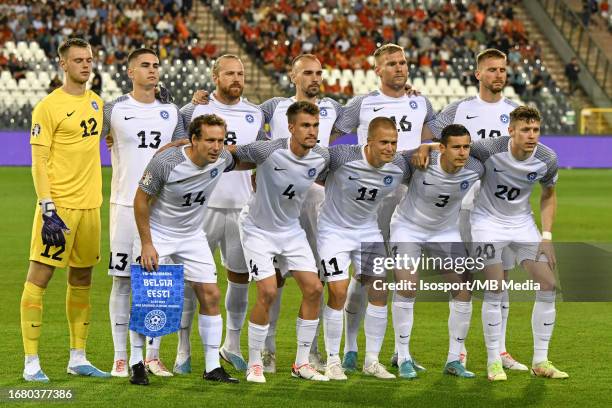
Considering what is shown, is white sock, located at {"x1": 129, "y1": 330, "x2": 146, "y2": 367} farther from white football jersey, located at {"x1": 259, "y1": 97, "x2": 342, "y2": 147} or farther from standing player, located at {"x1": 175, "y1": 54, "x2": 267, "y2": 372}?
white football jersey, located at {"x1": 259, "y1": 97, "x2": 342, "y2": 147}

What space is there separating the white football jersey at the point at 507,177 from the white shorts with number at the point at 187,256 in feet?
7.00

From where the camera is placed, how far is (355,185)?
8.82m

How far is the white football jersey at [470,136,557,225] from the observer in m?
8.93

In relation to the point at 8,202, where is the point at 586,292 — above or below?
above

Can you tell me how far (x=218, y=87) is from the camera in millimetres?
9477

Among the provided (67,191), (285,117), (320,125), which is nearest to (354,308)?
(320,125)

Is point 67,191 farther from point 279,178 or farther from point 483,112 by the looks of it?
point 483,112

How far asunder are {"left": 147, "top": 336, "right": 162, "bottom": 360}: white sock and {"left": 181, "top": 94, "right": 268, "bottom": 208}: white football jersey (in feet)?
3.79

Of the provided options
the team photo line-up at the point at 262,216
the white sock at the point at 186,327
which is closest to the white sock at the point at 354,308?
the team photo line-up at the point at 262,216

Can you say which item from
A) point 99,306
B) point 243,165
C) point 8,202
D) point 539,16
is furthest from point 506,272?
point 539,16

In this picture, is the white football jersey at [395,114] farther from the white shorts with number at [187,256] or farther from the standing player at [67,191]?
the standing player at [67,191]

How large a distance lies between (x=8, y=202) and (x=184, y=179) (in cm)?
1393

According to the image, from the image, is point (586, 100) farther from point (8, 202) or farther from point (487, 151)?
point (487, 151)

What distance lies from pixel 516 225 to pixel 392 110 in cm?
147
